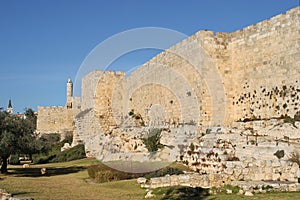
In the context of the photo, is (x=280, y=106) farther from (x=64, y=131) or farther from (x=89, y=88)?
(x=64, y=131)

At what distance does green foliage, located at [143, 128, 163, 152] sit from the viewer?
14480 mm

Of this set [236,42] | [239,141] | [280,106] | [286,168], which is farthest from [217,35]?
[286,168]

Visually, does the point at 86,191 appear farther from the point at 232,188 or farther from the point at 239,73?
the point at 239,73

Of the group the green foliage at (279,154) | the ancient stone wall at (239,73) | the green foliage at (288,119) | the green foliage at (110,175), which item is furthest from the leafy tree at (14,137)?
the green foliage at (288,119)

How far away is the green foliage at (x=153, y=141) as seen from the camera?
47.5 ft

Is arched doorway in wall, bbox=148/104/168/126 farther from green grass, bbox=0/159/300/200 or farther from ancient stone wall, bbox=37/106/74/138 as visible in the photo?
ancient stone wall, bbox=37/106/74/138

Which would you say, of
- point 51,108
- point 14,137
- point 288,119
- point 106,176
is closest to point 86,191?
point 106,176

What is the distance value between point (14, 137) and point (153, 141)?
560 centimetres

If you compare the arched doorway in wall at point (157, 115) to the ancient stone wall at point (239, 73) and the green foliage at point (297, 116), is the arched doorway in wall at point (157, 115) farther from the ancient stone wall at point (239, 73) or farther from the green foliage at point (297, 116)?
the green foliage at point (297, 116)

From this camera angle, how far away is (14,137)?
500 inches

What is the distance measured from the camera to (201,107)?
1526cm

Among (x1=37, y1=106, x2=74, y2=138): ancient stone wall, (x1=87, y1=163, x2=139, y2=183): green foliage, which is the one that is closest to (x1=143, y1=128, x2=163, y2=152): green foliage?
(x1=87, y1=163, x2=139, y2=183): green foliage

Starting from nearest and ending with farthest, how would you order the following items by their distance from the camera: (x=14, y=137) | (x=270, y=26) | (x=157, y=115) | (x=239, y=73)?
(x=14, y=137) → (x=270, y=26) → (x=239, y=73) → (x=157, y=115)

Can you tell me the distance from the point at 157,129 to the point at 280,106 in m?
5.42
